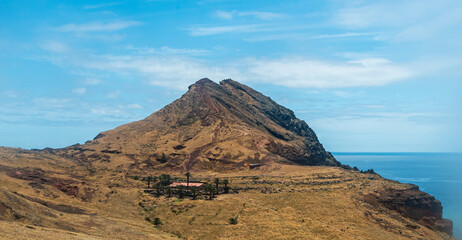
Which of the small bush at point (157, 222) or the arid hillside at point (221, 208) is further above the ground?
the arid hillside at point (221, 208)

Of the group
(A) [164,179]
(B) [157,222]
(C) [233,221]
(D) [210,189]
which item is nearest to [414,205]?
(C) [233,221]

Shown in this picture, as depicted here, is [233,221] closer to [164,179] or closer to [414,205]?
[164,179]

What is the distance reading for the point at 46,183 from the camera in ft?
250

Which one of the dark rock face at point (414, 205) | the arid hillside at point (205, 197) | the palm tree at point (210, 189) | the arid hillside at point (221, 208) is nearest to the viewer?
the arid hillside at point (221, 208)

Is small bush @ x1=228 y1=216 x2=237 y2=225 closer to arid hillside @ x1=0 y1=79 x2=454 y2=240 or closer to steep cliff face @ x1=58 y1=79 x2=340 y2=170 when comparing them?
arid hillside @ x1=0 y1=79 x2=454 y2=240

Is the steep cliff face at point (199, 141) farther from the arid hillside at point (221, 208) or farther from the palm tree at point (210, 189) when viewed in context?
the palm tree at point (210, 189)

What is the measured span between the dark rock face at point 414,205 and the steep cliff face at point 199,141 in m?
47.0

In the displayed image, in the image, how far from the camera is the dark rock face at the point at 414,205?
7531 cm

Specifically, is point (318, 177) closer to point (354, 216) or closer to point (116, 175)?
point (354, 216)

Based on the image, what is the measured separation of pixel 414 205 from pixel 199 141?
84.7m

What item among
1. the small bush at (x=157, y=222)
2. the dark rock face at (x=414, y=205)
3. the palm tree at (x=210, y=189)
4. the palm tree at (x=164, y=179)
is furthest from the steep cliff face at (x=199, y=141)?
the small bush at (x=157, y=222)

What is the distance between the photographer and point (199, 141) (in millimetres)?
140625

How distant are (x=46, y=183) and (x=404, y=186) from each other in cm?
8627

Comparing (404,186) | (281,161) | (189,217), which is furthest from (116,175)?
(404,186)
